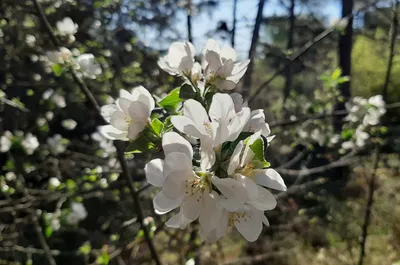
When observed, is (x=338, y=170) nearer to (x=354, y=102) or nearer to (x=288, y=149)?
(x=288, y=149)

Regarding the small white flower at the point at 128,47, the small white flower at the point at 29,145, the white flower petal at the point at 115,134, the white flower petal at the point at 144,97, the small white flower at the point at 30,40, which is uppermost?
the white flower petal at the point at 144,97

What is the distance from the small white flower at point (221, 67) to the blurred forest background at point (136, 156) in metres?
0.68

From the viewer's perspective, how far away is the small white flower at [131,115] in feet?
Result: 2.63

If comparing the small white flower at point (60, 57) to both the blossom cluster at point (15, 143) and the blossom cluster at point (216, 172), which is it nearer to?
the blossom cluster at point (216, 172)

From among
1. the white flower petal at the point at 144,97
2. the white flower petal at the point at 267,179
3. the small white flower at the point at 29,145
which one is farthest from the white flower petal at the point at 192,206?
the small white flower at the point at 29,145

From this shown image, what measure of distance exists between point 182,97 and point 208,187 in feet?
0.75

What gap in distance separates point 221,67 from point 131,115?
24cm

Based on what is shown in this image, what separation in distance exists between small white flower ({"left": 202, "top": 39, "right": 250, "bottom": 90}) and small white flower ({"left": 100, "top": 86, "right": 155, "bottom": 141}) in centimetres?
16

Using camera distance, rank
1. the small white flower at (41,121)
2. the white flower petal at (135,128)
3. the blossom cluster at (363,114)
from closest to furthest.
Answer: the white flower petal at (135,128) → the blossom cluster at (363,114) → the small white flower at (41,121)

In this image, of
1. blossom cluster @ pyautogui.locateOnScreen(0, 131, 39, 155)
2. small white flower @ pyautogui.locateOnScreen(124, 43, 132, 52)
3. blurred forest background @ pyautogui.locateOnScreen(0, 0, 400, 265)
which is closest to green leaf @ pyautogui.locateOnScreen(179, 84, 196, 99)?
blurred forest background @ pyautogui.locateOnScreen(0, 0, 400, 265)

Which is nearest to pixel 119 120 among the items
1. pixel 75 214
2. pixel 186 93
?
pixel 186 93

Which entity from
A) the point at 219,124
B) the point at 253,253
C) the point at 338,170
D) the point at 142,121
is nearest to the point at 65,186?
the point at 142,121

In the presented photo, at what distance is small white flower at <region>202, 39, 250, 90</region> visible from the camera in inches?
36.4

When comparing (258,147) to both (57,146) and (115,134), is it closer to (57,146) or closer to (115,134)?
(115,134)
